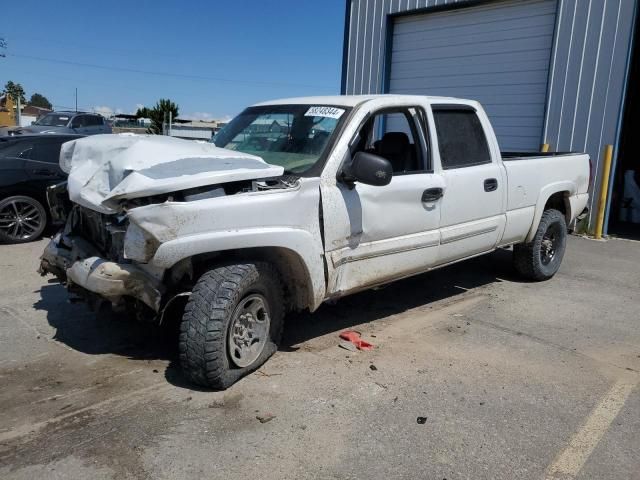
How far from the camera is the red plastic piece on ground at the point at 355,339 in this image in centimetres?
439

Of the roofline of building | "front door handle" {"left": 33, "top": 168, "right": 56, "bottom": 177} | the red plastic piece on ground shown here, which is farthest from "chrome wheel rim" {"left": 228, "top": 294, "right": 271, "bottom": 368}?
the roofline of building

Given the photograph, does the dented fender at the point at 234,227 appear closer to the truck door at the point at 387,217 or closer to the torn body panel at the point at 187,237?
the torn body panel at the point at 187,237

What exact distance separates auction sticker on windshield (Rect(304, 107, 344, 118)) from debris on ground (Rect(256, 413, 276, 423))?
2223 millimetres

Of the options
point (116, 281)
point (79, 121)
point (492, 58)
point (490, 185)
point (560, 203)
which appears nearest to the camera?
point (116, 281)

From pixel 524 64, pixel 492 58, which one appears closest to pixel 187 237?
pixel 524 64

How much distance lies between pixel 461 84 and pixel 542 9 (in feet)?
6.68

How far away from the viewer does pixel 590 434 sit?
3217mm

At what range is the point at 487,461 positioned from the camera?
2918mm

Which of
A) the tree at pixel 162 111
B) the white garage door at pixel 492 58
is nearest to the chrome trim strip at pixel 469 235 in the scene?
the white garage door at pixel 492 58

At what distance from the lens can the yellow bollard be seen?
9266 mm

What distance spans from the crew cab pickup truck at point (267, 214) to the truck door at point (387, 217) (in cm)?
1

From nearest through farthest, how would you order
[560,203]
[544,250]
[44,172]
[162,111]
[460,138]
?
[460,138] < [544,250] < [560,203] < [44,172] < [162,111]

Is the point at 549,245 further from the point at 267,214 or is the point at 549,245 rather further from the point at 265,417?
the point at 265,417

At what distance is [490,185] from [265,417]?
3.18 m
